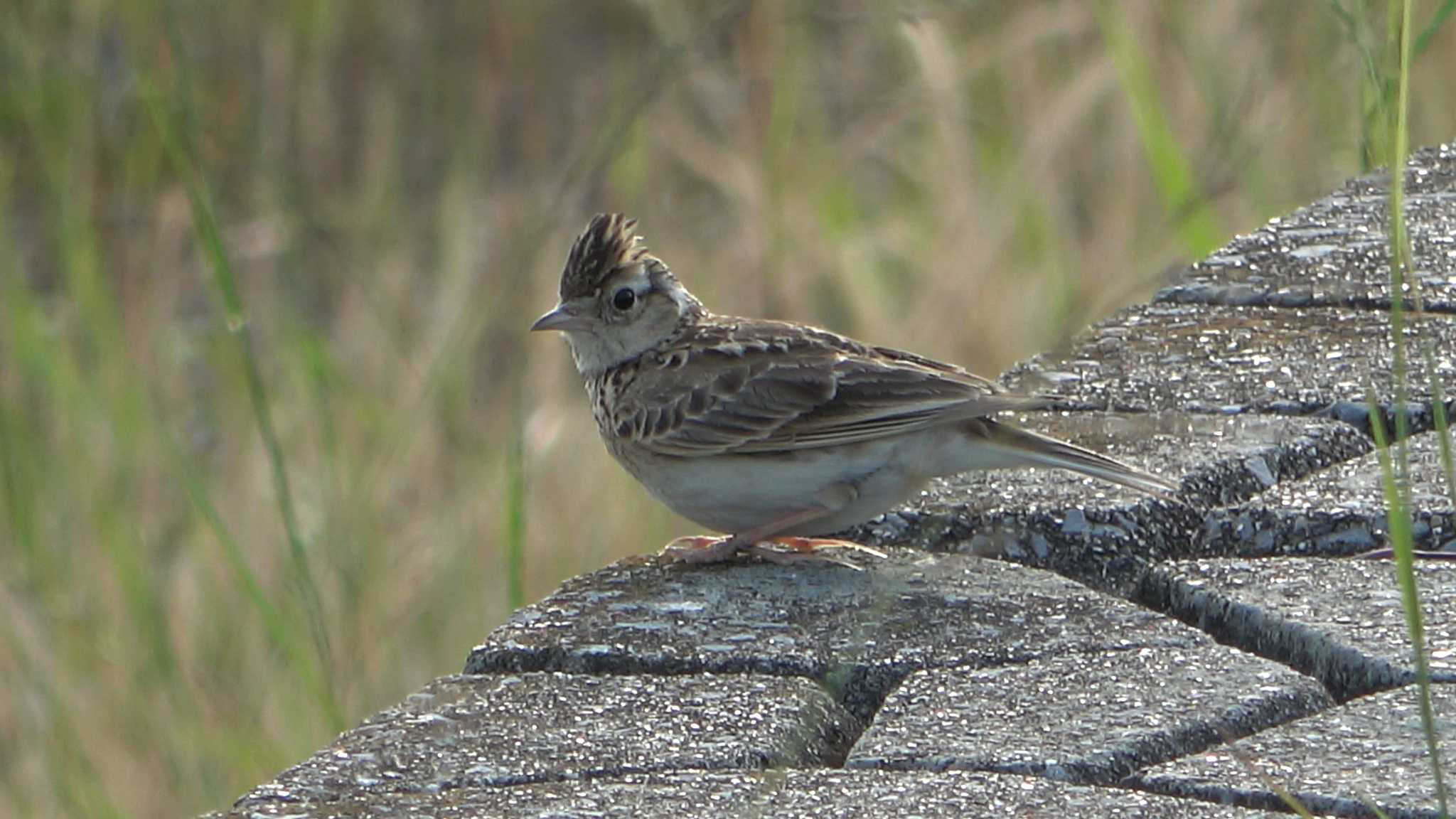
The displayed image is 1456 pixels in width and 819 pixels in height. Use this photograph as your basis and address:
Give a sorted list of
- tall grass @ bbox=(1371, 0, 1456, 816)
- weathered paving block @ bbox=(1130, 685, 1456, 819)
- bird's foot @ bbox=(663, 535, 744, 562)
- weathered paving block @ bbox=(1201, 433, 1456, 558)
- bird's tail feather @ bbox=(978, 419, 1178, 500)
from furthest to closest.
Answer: bird's foot @ bbox=(663, 535, 744, 562) < bird's tail feather @ bbox=(978, 419, 1178, 500) < weathered paving block @ bbox=(1201, 433, 1456, 558) < weathered paving block @ bbox=(1130, 685, 1456, 819) < tall grass @ bbox=(1371, 0, 1456, 816)

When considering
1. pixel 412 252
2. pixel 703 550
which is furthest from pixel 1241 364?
pixel 412 252

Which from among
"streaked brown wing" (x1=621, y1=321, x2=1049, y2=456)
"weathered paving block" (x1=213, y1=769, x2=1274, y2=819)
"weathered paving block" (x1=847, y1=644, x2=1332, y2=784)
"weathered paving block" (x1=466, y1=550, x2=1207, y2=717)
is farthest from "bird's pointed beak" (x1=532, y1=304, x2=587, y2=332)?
"weathered paving block" (x1=213, y1=769, x2=1274, y2=819)

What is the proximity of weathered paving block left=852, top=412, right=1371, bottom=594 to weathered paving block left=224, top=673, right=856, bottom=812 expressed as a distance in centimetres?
58

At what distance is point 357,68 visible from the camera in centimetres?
1007

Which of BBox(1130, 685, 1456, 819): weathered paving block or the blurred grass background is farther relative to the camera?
the blurred grass background

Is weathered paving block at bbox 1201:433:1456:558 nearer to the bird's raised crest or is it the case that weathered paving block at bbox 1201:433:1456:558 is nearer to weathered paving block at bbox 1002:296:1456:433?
weathered paving block at bbox 1002:296:1456:433

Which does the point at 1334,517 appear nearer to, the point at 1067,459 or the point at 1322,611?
the point at 1322,611

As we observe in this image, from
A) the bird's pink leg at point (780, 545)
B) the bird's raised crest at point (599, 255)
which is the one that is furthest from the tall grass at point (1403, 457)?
the bird's raised crest at point (599, 255)

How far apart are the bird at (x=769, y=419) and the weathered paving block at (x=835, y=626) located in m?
0.28

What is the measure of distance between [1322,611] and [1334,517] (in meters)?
0.33

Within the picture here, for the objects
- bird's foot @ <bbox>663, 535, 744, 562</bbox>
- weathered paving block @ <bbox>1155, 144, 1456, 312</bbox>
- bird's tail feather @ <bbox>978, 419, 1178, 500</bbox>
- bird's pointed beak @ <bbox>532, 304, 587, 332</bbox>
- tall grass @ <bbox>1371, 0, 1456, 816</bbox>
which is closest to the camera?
tall grass @ <bbox>1371, 0, 1456, 816</bbox>

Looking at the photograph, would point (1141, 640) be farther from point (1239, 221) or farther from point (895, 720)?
point (1239, 221)

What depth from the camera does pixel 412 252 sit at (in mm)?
9148

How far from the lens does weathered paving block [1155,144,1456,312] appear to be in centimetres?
371
